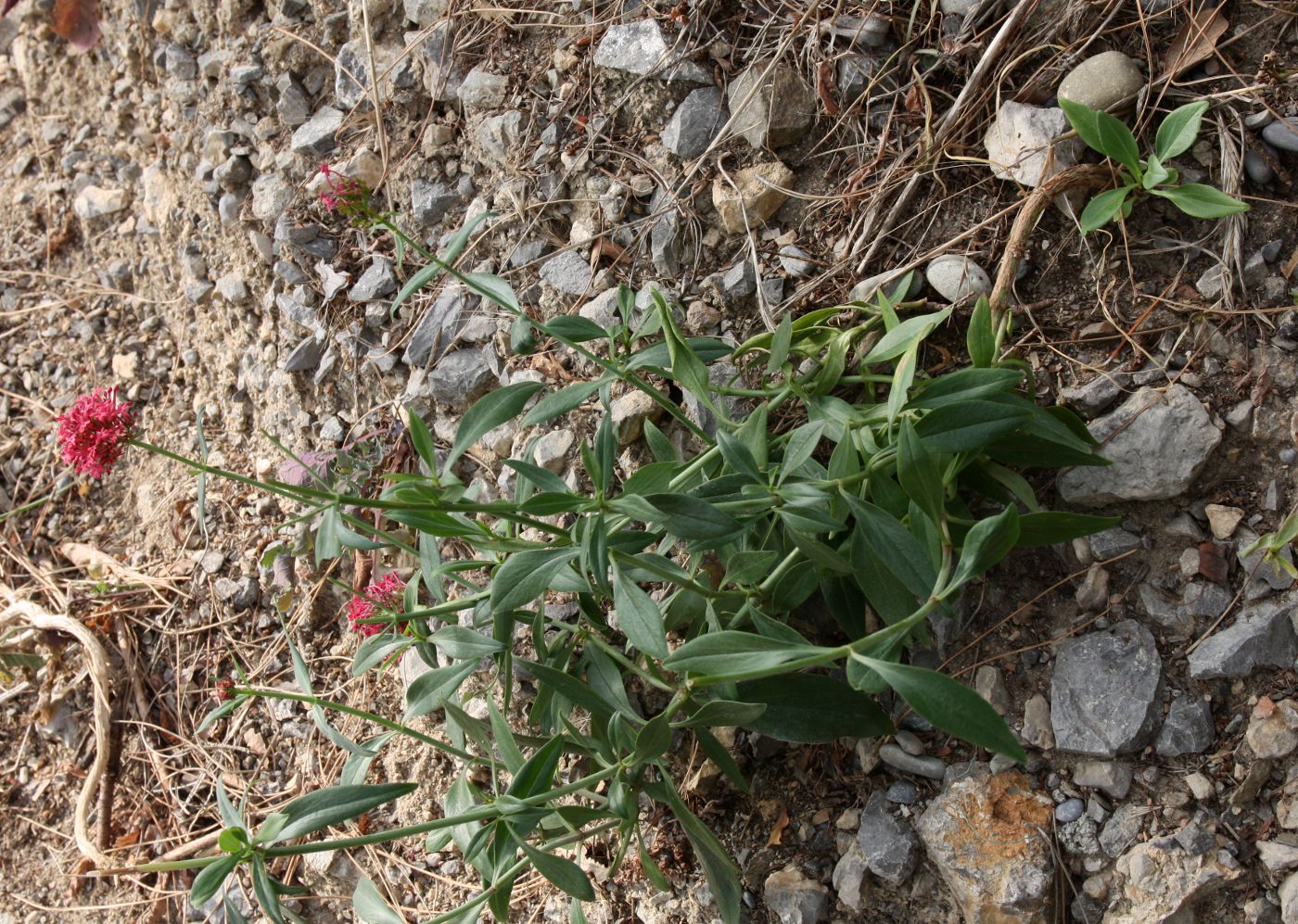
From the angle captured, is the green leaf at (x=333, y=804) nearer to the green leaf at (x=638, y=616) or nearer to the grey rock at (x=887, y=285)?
the green leaf at (x=638, y=616)

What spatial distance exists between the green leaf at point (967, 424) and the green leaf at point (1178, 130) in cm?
56

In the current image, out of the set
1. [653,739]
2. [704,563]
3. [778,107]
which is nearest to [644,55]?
[778,107]

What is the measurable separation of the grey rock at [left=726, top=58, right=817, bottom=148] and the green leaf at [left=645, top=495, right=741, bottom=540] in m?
0.93

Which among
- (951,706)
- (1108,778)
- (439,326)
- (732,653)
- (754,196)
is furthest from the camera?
(439,326)

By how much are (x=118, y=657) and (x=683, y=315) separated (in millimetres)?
1801

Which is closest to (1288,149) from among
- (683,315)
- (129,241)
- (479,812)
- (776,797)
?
(683,315)

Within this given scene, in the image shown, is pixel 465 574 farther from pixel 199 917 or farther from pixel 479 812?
pixel 199 917

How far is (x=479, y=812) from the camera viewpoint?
1.46 m

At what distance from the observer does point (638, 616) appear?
1.49m

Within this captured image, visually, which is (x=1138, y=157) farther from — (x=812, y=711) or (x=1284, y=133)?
(x=812, y=711)

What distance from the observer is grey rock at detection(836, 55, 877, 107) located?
1.96 metres

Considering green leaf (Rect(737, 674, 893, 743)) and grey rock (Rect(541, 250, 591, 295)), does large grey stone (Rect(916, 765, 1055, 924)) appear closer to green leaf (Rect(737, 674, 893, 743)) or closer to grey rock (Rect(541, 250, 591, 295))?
green leaf (Rect(737, 674, 893, 743))

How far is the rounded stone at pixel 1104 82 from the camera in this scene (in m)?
1.71

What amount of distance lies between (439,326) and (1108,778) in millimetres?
1618
